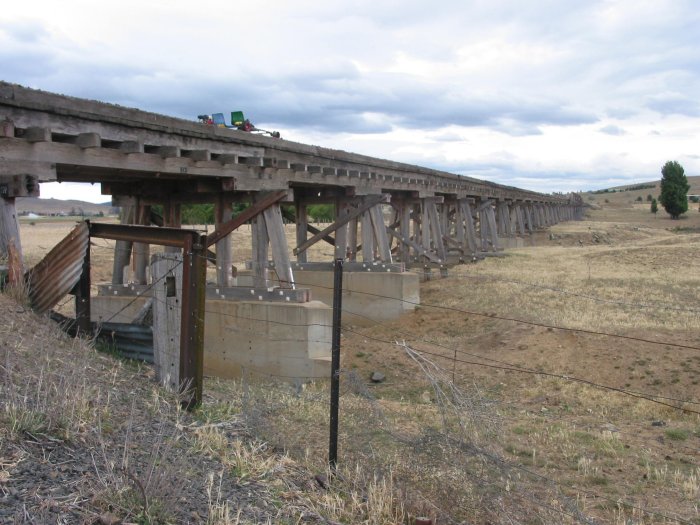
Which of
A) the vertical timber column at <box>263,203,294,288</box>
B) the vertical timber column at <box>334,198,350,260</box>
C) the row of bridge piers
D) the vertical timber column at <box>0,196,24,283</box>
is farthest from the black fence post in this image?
the vertical timber column at <box>334,198,350,260</box>

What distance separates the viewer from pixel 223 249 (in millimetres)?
12305

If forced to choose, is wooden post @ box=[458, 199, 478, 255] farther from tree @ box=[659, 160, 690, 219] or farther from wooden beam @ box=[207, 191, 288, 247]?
tree @ box=[659, 160, 690, 219]

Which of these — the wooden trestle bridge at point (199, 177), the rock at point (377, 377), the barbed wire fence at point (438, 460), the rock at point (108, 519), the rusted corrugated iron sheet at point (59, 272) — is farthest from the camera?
the rock at point (377, 377)

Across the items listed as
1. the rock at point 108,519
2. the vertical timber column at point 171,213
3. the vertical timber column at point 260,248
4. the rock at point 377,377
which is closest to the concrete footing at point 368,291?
the vertical timber column at point 260,248

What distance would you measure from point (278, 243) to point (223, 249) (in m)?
1.04

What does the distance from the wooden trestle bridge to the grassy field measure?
5.17ft

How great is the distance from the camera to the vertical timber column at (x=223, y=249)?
12.3m

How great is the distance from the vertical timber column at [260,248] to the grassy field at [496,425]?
2.26m

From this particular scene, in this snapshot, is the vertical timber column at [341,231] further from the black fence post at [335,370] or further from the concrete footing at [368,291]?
the black fence post at [335,370]

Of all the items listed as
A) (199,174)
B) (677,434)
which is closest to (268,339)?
(199,174)

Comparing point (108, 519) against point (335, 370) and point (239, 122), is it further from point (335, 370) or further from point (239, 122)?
point (239, 122)

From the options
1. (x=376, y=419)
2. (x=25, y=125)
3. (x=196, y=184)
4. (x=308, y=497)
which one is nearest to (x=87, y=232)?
(x=25, y=125)

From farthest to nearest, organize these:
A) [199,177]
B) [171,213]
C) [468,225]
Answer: [468,225]
[171,213]
[199,177]

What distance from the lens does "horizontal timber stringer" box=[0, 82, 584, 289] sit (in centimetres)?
765
